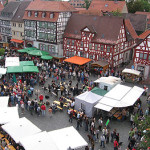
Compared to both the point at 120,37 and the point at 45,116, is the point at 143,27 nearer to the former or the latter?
the point at 120,37

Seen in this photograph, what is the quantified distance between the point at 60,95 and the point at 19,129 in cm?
946

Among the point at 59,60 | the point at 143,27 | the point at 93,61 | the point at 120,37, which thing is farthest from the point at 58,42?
the point at 143,27

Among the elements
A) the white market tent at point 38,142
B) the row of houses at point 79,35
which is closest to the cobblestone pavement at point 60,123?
the white market tent at point 38,142

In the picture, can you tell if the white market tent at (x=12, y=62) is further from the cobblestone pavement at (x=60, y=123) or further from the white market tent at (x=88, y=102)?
the white market tent at (x=88, y=102)

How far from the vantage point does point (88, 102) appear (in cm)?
1853

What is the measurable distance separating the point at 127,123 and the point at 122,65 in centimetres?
1728

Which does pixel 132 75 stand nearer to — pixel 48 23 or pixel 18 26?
pixel 48 23

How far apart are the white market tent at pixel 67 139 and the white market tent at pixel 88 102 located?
4.86 metres

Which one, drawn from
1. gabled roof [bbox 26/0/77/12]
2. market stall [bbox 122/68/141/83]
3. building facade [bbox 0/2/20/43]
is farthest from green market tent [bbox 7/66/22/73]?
building facade [bbox 0/2/20/43]

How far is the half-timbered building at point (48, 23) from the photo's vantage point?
35312mm

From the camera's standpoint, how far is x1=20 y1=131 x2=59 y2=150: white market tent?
39.3ft

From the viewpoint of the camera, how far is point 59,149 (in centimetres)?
1234

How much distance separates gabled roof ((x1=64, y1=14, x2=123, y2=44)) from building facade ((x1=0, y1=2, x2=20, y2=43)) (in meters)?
16.5

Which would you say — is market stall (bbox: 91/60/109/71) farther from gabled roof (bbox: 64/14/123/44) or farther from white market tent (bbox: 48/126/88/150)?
white market tent (bbox: 48/126/88/150)
